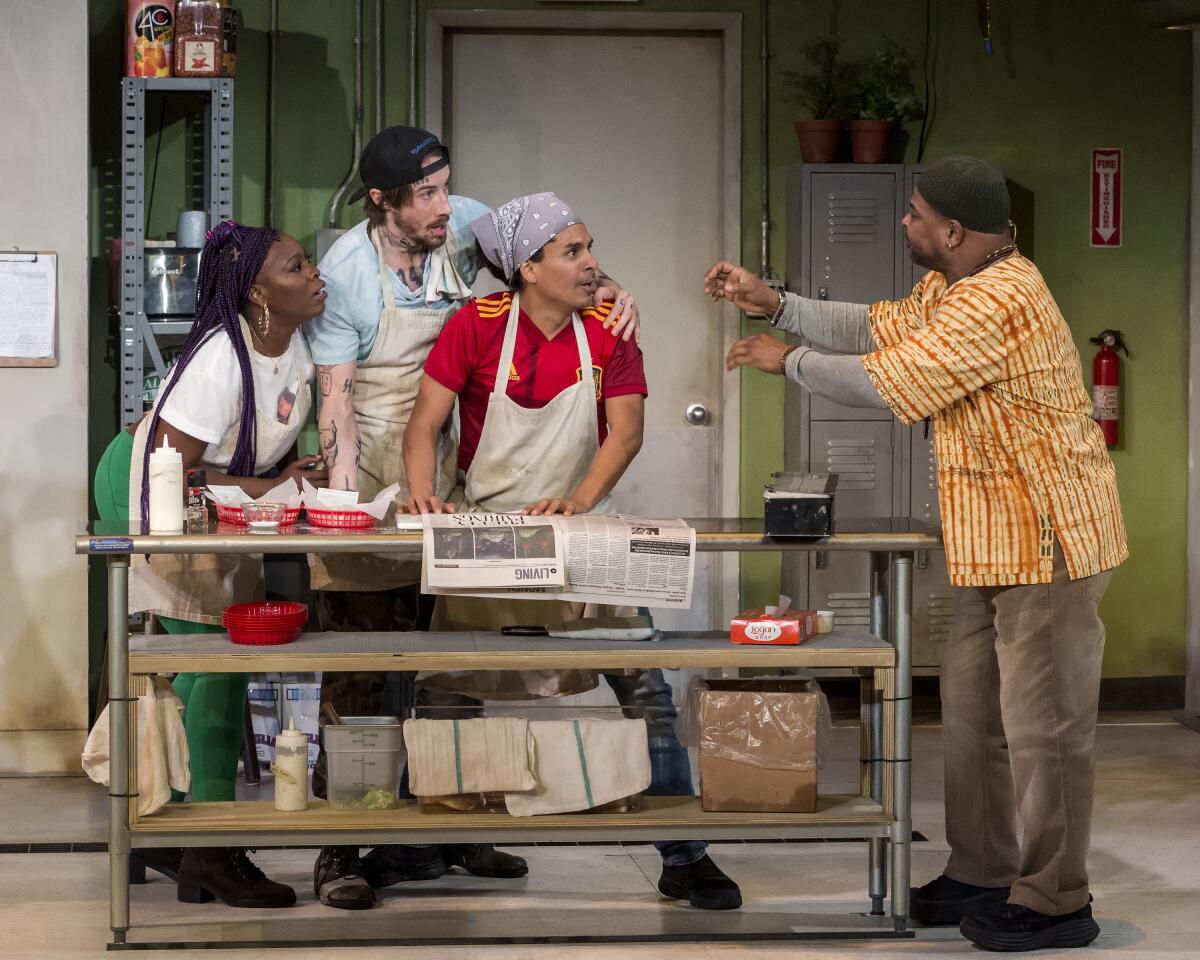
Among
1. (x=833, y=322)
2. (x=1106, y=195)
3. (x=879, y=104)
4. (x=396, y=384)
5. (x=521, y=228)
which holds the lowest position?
(x=396, y=384)

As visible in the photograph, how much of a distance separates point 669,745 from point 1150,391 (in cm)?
319

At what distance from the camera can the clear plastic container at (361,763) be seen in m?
3.47

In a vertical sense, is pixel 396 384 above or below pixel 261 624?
above

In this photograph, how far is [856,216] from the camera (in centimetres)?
559

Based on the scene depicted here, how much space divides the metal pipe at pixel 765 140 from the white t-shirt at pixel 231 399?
240cm

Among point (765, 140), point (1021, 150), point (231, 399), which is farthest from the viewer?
point (1021, 150)

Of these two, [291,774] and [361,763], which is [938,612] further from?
[291,774]

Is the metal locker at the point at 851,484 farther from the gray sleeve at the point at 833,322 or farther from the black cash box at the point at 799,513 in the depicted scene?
the black cash box at the point at 799,513

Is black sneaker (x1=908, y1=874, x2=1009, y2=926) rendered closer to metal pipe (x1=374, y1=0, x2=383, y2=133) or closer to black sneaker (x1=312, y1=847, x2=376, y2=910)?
black sneaker (x1=312, y1=847, x2=376, y2=910)

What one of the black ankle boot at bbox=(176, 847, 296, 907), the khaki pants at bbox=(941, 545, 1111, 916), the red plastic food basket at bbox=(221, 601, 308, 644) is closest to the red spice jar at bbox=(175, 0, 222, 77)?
the red plastic food basket at bbox=(221, 601, 308, 644)

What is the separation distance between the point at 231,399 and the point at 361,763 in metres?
0.85

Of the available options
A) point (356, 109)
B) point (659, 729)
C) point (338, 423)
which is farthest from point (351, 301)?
point (356, 109)

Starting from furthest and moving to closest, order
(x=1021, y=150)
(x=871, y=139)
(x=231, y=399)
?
(x=1021, y=150) < (x=871, y=139) < (x=231, y=399)

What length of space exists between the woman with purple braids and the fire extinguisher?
10.8 ft
